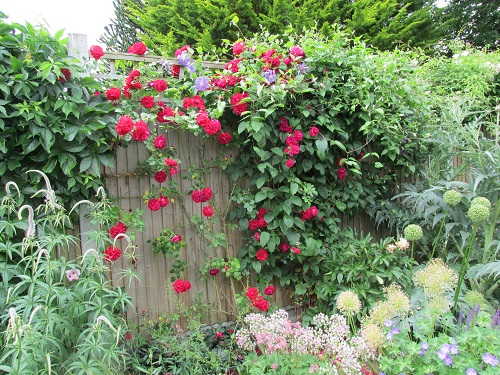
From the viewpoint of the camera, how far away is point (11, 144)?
2156mm

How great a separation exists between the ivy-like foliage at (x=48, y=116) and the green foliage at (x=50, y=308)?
24cm

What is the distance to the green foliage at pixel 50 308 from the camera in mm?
1681

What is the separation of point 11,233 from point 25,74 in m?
0.88

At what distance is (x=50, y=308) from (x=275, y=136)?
1.87 metres

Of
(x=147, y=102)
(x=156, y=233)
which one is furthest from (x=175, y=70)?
(x=156, y=233)

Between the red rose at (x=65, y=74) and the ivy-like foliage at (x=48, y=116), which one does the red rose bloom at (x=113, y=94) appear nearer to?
the ivy-like foliage at (x=48, y=116)

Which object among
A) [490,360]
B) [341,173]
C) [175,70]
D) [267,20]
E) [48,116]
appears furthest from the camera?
[267,20]

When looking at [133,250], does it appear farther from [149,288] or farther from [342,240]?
[342,240]

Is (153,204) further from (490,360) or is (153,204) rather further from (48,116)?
(490,360)

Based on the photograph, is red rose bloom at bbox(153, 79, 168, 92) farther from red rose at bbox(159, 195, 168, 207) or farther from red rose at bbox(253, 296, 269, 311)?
red rose at bbox(253, 296, 269, 311)

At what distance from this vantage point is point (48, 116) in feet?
7.16

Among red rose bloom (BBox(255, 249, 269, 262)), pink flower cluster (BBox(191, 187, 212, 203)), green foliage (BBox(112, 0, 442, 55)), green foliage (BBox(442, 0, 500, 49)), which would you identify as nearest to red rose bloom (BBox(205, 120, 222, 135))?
pink flower cluster (BBox(191, 187, 212, 203))

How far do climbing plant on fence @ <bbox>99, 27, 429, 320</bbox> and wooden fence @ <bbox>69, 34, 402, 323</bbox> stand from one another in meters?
0.06

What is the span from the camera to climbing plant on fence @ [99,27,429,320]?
266cm
